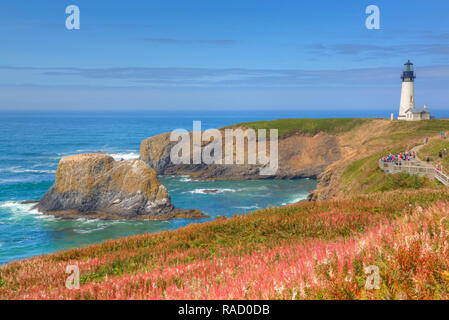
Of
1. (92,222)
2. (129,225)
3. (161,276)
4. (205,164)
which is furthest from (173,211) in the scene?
(161,276)

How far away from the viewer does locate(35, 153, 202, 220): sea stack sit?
49594mm

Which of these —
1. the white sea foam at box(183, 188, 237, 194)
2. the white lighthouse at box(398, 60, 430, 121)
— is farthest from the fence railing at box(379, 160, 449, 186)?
the white lighthouse at box(398, 60, 430, 121)

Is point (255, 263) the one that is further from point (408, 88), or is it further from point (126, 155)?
point (126, 155)

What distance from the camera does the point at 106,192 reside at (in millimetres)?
51156

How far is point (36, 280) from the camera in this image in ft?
22.7

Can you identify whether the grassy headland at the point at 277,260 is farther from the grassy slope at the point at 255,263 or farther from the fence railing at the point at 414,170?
the fence railing at the point at 414,170

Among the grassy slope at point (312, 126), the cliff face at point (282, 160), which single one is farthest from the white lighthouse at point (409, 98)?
the cliff face at point (282, 160)

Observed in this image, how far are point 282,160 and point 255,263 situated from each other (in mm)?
81955

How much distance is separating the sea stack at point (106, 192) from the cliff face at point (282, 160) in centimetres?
3312

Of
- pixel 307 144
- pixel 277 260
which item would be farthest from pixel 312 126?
pixel 277 260

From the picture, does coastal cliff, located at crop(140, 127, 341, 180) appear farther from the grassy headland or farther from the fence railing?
the grassy headland
